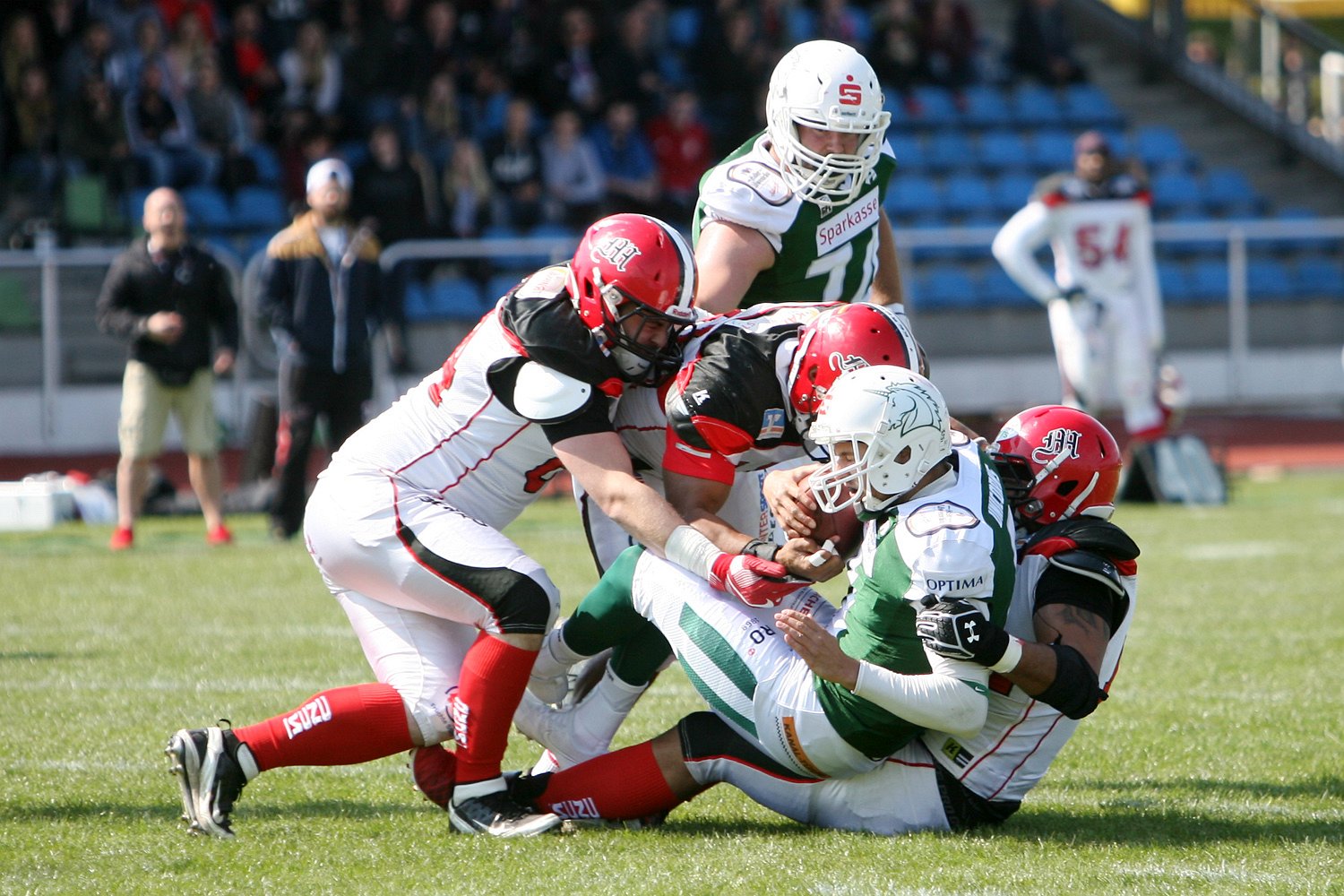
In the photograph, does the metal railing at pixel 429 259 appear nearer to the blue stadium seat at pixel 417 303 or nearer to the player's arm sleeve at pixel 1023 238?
the blue stadium seat at pixel 417 303

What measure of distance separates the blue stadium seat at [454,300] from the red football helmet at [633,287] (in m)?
8.90

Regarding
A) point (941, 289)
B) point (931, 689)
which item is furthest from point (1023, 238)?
point (931, 689)

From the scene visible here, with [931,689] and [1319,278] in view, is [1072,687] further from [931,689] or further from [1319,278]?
[1319,278]

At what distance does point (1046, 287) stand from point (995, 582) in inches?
278

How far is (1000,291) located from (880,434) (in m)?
11.2

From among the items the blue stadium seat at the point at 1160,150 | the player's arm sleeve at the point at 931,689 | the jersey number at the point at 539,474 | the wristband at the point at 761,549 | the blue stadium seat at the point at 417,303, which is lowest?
the blue stadium seat at the point at 417,303

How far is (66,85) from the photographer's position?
13062mm

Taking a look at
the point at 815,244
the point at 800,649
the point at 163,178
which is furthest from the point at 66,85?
the point at 800,649

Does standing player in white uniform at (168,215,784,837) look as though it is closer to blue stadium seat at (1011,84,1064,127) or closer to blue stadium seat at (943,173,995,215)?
blue stadium seat at (943,173,995,215)

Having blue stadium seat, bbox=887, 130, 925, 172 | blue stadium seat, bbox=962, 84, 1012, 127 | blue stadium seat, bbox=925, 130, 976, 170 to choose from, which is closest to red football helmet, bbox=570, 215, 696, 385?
blue stadium seat, bbox=887, 130, 925, 172

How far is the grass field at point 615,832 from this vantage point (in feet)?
11.3

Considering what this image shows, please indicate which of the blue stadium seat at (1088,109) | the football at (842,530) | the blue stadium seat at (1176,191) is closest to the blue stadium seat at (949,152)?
the blue stadium seat at (1088,109)

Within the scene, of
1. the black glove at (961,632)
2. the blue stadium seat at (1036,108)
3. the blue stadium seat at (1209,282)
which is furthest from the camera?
the blue stadium seat at (1036,108)

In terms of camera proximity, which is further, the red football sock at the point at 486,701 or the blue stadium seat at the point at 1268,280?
the blue stadium seat at the point at 1268,280
